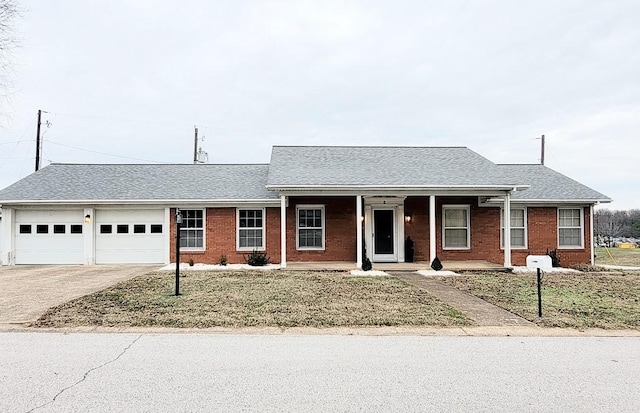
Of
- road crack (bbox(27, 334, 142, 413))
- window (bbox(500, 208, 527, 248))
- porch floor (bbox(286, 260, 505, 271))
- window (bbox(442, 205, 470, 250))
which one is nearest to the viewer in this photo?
road crack (bbox(27, 334, 142, 413))

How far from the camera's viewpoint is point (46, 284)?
449 inches

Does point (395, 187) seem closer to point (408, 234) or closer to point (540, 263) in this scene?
point (408, 234)

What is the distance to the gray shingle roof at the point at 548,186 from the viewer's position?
1697cm

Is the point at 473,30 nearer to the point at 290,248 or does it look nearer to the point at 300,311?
the point at 290,248

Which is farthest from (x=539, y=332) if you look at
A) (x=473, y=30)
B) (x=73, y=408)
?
(x=473, y=30)

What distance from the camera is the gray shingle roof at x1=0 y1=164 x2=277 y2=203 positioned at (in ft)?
54.0

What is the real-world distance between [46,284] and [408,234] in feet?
39.4

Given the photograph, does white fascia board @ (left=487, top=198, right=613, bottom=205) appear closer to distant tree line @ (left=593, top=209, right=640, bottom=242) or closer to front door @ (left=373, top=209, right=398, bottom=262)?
front door @ (left=373, top=209, right=398, bottom=262)

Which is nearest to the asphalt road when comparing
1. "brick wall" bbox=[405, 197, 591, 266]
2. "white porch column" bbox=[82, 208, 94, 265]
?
"brick wall" bbox=[405, 197, 591, 266]

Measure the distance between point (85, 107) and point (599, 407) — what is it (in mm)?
30171

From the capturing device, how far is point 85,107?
27.3 m

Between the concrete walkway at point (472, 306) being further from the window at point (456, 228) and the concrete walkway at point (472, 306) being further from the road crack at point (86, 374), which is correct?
the road crack at point (86, 374)

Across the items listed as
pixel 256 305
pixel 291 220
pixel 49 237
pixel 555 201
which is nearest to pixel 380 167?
pixel 291 220

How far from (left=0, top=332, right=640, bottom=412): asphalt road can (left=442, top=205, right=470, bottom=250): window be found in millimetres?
10811
